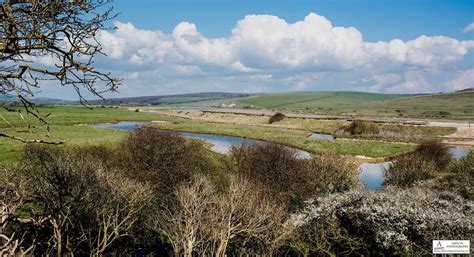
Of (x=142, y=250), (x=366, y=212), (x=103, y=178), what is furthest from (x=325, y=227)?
(x=103, y=178)

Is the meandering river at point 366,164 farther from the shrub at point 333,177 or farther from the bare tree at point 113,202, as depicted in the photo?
the bare tree at point 113,202

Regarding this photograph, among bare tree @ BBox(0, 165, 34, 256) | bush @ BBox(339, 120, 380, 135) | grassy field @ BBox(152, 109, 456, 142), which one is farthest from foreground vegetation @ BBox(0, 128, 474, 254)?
bush @ BBox(339, 120, 380, 135)

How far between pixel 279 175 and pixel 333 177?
20.7 ft

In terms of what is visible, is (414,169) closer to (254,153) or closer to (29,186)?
(254,153)

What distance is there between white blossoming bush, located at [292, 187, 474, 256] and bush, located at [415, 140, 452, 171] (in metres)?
32.3

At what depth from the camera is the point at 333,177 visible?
143ft

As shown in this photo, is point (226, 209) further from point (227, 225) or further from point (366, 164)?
point (366, 164)

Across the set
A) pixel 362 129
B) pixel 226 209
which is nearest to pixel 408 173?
pixel 226 209

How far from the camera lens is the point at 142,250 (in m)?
35.0

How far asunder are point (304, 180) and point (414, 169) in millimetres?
16637

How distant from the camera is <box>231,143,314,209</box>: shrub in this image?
39.9 metres

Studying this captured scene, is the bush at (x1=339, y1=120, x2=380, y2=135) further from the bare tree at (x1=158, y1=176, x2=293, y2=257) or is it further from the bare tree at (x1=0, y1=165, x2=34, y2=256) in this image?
the bare tree at (x1=0, y1=165, x2=34, y2=256)

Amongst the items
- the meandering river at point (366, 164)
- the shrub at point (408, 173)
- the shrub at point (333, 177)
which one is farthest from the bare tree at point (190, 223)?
the shrub at point (408, 173)

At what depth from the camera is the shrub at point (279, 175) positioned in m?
39.9
